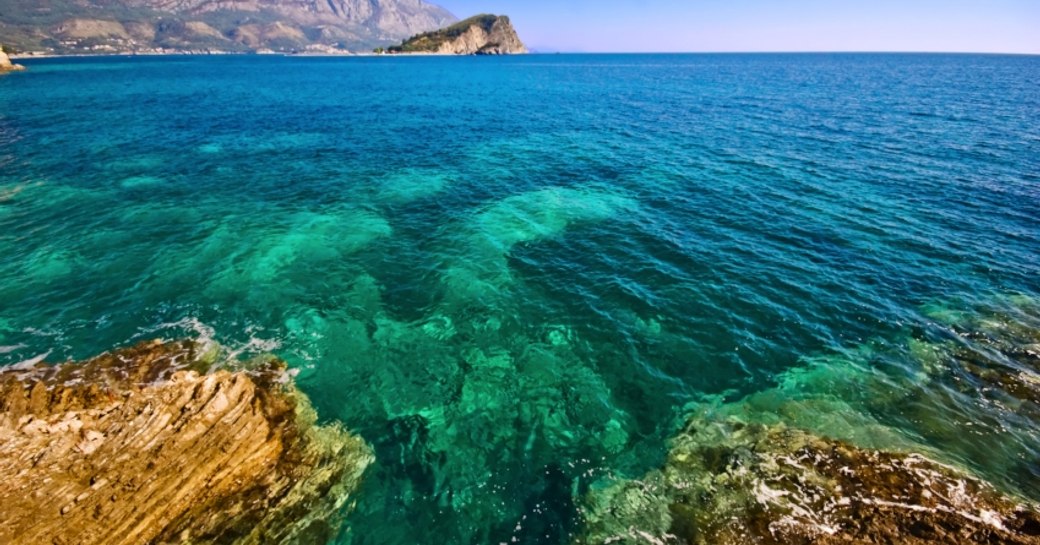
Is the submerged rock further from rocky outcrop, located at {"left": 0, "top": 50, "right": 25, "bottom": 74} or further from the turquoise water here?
rocky outcrop, located at {"left": 0, "top": 50, "right": 25, "bottom": 74}

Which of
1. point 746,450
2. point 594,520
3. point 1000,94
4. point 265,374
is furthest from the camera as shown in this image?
point 1000,94

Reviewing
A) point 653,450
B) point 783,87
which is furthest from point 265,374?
point 783,87

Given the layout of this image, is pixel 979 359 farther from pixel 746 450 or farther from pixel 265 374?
pixel 265 374

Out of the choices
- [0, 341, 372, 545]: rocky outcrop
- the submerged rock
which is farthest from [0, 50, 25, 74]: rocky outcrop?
the submerged rock

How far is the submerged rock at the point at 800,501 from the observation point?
14.1 m

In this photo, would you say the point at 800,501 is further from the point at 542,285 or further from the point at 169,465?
the point at 169,465

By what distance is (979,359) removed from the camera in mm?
21547

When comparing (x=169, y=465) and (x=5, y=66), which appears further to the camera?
(x=5, y=66)

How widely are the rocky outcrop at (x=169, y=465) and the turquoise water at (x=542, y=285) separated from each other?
5.85ft

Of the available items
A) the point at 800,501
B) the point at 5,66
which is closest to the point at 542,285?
the point at 800,501

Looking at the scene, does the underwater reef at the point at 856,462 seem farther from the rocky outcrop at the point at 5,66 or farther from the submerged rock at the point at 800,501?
the rocky outcrop at the point at 5,66

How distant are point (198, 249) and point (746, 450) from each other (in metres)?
37.6

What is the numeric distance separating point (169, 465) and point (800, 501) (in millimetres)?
22694

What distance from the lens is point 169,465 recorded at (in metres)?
15.0
